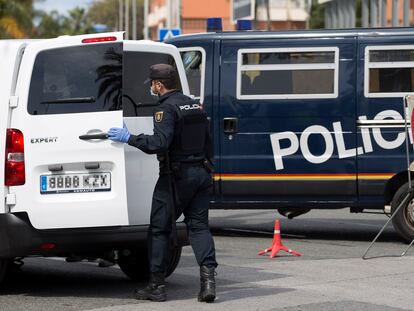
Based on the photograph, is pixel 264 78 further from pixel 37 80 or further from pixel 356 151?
pixel 37 80

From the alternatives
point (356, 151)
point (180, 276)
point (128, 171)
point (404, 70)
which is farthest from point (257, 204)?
Answer: point (128, 171)

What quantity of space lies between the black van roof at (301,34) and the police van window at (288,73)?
6.7 inches

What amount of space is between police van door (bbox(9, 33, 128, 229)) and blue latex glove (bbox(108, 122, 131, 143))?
0.33 ft

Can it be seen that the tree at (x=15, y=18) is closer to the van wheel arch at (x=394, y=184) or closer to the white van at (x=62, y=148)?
the van wheel arch at (x=394, y=184)

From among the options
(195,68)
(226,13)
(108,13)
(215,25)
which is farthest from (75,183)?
(108,13)

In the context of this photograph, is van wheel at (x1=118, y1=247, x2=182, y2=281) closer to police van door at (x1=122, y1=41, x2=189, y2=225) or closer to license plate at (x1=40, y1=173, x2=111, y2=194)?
police van door at (x1=122, y1=41, x2=189, y2=225)

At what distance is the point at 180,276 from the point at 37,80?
2553 mm

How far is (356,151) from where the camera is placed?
43.0 ft

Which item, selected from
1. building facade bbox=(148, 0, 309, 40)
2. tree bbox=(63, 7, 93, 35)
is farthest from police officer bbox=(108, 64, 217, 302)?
tree bbox=(63, 7, 93, 35)

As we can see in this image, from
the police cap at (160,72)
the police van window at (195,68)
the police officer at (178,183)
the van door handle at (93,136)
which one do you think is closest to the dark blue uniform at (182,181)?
the police officer at (178,183)

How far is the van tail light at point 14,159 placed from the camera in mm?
8656

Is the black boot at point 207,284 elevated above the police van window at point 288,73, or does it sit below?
below

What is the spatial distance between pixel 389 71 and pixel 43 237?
5.81m

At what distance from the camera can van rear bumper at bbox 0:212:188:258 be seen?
8.63 m
